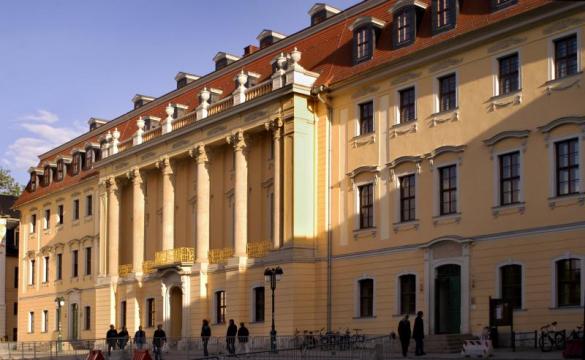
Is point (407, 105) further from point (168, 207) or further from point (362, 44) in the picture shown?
point (168, 207)

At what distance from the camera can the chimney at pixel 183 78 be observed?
5722 cm

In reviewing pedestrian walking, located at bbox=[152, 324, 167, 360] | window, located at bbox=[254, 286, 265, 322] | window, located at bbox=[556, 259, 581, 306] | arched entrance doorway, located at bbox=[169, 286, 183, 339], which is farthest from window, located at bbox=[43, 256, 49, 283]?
window, located at bbox=[556, 259, 581, 306]

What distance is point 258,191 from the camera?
45875mm

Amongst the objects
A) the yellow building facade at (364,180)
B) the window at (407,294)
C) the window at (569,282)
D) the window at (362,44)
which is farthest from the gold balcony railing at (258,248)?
the window at (569,282)

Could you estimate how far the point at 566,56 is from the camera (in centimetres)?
3206

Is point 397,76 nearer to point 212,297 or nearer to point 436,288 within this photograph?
point 436,288

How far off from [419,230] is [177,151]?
1718 cm

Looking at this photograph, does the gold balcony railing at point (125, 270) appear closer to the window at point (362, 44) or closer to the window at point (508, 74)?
the window at point (362, 44)

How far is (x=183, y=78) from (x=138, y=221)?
9.49 m

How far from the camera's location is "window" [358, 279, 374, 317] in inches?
1539

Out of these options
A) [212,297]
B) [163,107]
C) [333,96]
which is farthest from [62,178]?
[333,96]

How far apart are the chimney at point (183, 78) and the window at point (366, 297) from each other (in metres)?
21.7

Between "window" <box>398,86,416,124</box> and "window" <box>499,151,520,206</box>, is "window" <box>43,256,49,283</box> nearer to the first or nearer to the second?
"window" <box>398,86,416,124</box>

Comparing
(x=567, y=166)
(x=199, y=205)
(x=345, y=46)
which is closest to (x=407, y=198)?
(x=567, y=166)
